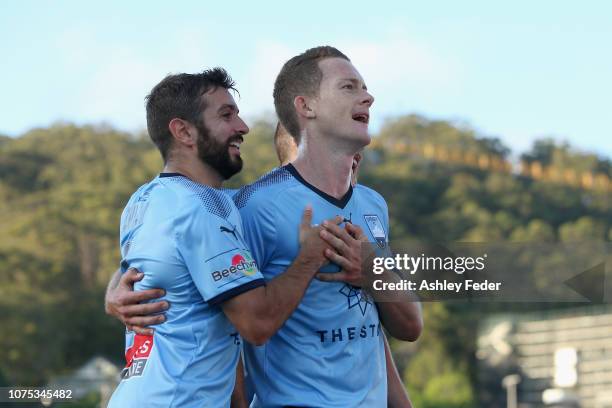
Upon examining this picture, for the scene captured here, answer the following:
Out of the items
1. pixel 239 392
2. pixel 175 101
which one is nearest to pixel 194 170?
pixel 175 101

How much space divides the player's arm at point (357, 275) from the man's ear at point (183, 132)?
74 centimetres

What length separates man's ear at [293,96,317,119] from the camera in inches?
220

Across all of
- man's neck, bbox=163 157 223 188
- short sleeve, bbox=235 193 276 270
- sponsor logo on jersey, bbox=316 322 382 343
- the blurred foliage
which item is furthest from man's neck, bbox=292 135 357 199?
the blurred foliage

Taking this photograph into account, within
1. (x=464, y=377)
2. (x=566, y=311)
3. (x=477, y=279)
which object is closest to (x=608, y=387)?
(x=464, y=377)

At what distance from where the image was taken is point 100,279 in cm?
6981

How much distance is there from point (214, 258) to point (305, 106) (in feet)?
3.49

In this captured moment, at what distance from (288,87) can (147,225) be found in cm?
109

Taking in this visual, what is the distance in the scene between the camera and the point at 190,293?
5.01 meters

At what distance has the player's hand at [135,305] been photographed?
16.5 ft

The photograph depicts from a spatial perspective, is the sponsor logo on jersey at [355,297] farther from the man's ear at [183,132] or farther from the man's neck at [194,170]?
A: the man's ear at [183,132]
